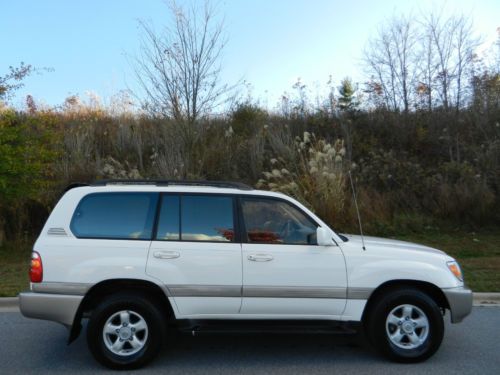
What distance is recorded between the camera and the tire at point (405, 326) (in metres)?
5.04

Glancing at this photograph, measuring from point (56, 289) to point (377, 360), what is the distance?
10.7 feet

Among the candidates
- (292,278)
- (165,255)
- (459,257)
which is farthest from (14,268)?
(459,257)

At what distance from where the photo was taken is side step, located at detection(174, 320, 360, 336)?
197 inches

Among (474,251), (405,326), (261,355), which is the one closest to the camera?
(405,326)

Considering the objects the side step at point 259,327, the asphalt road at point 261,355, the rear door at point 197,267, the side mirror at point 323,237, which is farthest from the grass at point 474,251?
the rear door at point 197,267

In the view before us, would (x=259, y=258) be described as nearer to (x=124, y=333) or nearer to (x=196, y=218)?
(x=196, y=218)

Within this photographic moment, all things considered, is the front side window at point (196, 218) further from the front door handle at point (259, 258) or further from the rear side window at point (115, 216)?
the front door handle at point (259, 258)

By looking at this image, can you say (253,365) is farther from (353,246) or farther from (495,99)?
(495,99)

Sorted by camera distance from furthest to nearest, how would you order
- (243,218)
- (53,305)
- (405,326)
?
(243,218) → (405,326) → (53,305)

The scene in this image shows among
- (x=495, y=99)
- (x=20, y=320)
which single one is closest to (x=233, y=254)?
(x=20, y=320)

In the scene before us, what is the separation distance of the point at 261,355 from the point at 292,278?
995 millimetres

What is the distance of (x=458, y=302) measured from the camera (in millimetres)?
5102

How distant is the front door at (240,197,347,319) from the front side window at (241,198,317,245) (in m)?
0.02

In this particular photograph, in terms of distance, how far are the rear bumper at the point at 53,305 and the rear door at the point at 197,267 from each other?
2.60 feet
